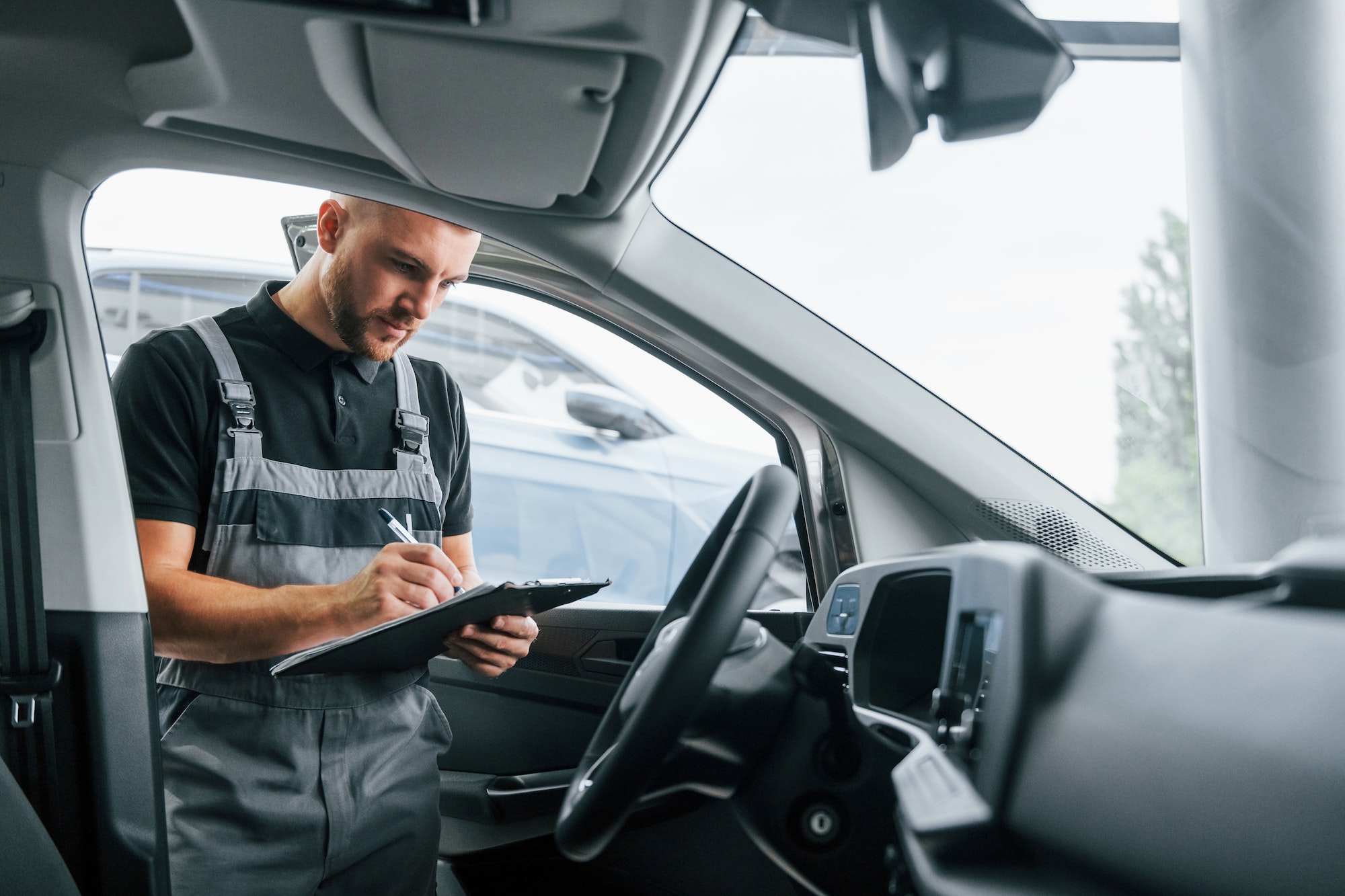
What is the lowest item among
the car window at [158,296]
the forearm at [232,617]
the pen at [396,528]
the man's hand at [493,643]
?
the man's hand at [493,643]

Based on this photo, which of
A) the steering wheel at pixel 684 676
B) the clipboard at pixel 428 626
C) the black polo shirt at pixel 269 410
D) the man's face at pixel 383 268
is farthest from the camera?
the man's face at pixel 383 268

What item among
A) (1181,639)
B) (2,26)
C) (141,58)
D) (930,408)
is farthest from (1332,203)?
(2,26)

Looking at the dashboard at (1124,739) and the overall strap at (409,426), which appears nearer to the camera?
the dashboard at (1124,739)

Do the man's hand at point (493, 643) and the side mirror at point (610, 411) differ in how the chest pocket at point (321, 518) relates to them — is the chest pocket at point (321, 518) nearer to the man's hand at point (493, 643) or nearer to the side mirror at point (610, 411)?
the man's hand at point (493, 643)

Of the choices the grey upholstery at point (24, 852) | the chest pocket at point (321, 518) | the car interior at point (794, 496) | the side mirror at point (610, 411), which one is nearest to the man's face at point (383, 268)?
the car interior at point (794, 496)

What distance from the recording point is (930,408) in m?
1.36

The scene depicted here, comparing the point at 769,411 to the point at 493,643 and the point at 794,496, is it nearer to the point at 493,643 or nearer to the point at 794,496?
the point at 493,643

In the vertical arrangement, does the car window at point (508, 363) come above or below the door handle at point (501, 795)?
above

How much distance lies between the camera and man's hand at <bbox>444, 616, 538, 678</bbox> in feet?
4.13

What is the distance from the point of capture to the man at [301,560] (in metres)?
1.25

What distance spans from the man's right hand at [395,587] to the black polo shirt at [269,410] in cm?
27

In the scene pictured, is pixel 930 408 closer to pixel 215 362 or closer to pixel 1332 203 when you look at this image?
pixel 1332 203

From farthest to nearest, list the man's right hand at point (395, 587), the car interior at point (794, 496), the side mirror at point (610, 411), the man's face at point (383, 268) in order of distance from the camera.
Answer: the side mirror at point (610, 411) → the man's face at point (383, 268) → the man's right hand at point (395, 587) → the car interior at point (794, 496)

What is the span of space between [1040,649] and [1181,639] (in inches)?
3.8
